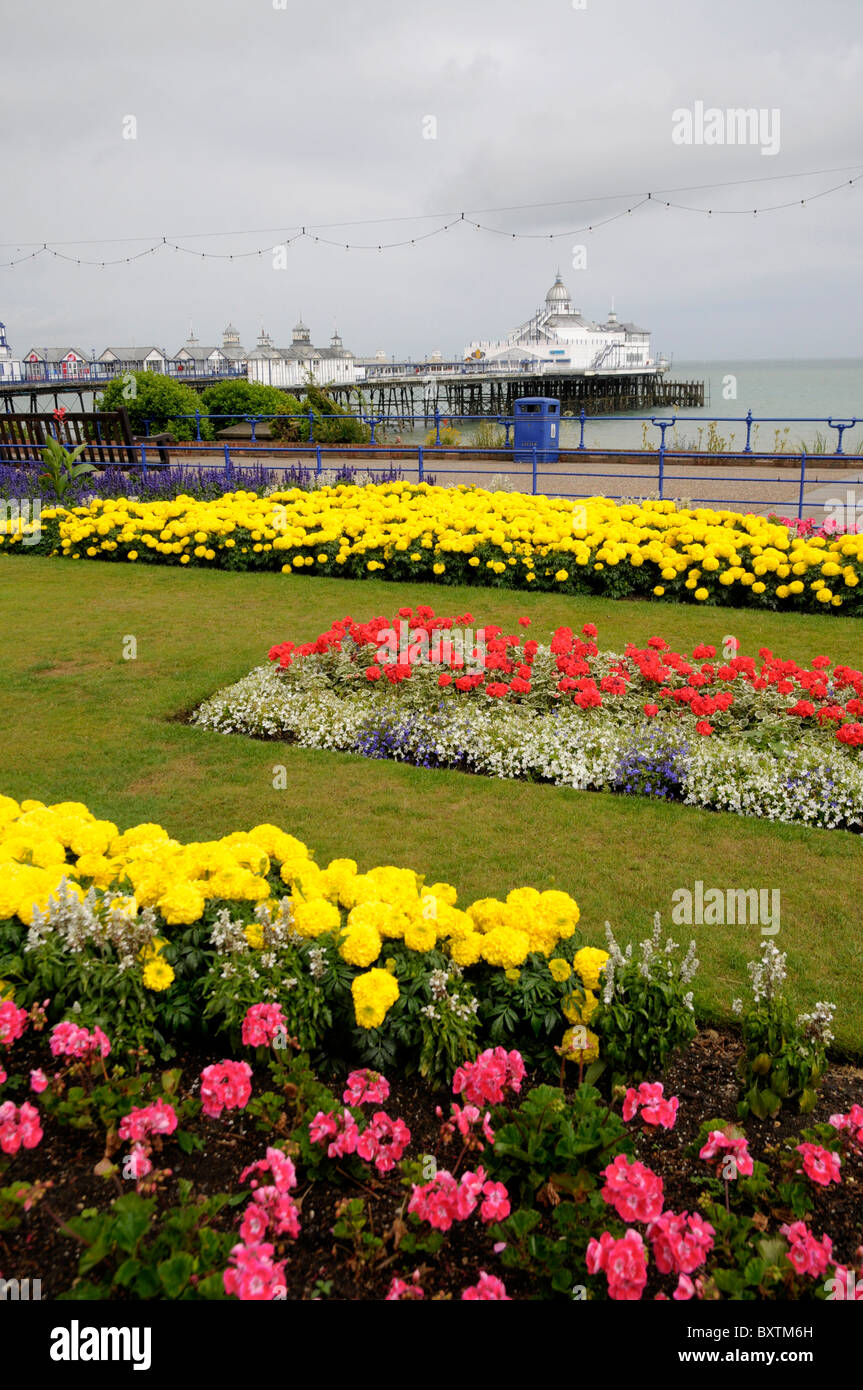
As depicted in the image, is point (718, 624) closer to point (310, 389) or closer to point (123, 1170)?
point (123, 1170)

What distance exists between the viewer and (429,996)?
125 inches

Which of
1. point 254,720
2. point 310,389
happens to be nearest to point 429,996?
point 254,720

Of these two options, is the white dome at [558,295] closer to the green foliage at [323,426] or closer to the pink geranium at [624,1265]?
the green foliage at [323,426]

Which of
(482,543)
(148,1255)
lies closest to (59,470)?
(482,543)

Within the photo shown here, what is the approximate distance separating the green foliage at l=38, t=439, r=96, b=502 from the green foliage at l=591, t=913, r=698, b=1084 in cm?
1487

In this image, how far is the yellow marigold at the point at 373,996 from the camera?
298cm

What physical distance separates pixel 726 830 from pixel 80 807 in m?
3.47

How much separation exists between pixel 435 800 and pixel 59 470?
12784mm

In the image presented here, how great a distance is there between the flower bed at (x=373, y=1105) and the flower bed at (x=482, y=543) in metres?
7.19

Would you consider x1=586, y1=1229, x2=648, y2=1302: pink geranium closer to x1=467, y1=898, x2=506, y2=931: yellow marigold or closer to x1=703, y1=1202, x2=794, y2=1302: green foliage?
x1=703, y1=1202, x2=794, y2=1302: green foliage

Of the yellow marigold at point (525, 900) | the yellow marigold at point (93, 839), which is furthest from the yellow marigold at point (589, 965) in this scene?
the yellow marigold at point (93, 839)

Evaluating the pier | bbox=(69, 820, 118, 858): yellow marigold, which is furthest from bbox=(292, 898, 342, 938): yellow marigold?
the pier

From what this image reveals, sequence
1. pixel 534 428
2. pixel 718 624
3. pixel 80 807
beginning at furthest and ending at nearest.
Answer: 1. pixel 534 428
2. pixel 718 624
3. pixel 80 807
